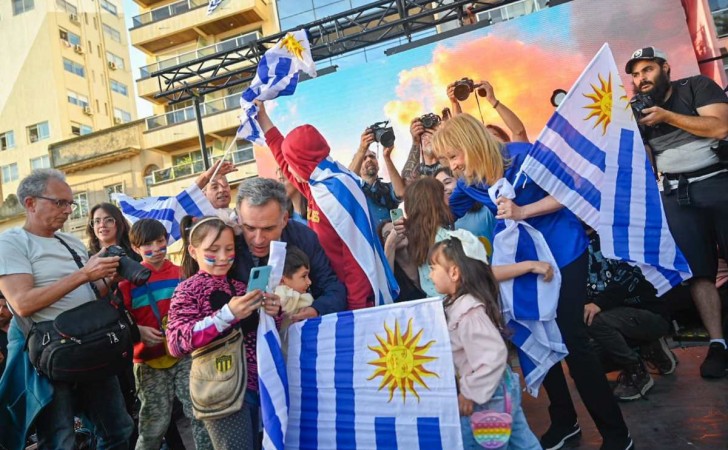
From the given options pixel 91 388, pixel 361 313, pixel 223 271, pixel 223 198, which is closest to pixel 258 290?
pixel 223 271

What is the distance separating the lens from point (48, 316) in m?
2.73

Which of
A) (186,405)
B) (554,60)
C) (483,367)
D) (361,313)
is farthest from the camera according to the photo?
(554,60)

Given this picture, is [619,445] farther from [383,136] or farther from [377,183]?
[377,183]

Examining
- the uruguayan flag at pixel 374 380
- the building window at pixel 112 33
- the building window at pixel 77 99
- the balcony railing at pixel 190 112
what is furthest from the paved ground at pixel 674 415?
the building window at pixel 112 33

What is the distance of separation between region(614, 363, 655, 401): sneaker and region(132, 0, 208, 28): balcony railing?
26073mm

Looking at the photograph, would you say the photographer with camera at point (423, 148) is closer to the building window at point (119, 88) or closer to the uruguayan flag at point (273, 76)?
the uruguayan flag at point (273, 76)

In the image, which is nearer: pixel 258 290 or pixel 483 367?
pixel 258 290

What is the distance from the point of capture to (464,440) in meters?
2.24

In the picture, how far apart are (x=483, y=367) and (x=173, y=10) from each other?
27398mm

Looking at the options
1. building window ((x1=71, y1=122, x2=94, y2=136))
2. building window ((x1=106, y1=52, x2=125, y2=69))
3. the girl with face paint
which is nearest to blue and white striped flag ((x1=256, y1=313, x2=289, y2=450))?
the girl with face paint

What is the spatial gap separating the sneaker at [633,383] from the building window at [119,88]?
38130 mm

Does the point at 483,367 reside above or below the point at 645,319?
above

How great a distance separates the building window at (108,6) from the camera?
36.5 meters

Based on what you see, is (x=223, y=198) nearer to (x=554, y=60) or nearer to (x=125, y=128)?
(x=554, y=60)
